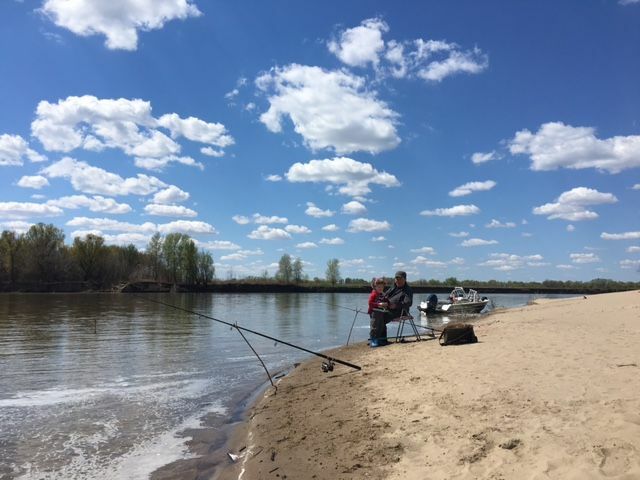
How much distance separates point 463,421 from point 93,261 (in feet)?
351

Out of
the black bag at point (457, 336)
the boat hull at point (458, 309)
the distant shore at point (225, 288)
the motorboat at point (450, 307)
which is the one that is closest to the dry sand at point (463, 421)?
the black bag at point (457, 336)

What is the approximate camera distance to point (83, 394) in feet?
38.2

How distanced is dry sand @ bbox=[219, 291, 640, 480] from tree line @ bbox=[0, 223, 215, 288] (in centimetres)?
9715

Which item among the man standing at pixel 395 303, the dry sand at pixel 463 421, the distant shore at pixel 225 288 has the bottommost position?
the distant shore at pixel 225 288

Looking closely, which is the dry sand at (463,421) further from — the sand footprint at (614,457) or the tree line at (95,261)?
the tree line at (95,261)

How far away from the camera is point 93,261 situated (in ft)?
332

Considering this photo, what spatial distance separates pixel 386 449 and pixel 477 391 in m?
2.32

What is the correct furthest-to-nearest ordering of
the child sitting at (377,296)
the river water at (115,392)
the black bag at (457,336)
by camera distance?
the child sitting at (377,296) → the black bag at (457,336) → the river water at (115,392)

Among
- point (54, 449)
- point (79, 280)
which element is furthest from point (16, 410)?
point (79, 280)

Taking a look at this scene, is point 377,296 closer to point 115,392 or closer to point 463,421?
point 115,392

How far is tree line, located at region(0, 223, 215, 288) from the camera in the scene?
9206 cm

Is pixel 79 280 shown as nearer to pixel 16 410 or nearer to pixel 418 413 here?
pixel 16 410

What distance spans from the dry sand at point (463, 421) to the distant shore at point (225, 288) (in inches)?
3024

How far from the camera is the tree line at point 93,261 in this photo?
3625 inches
